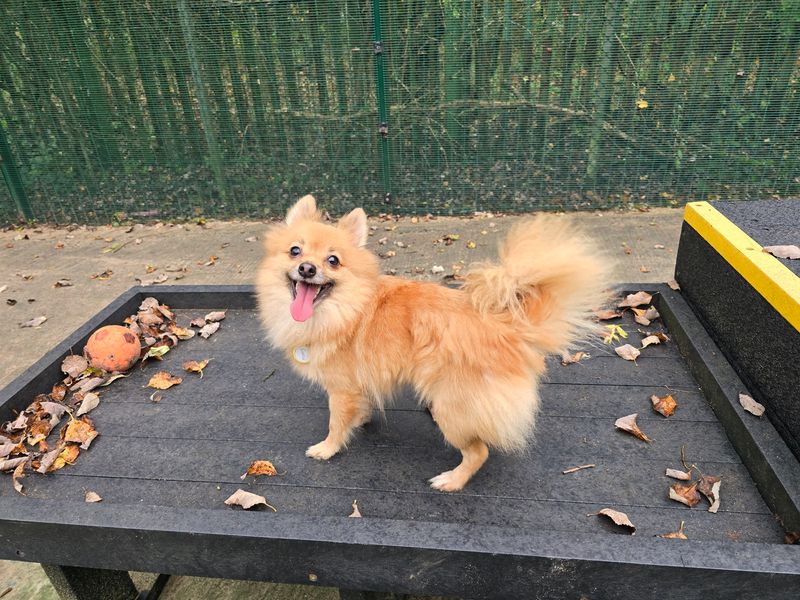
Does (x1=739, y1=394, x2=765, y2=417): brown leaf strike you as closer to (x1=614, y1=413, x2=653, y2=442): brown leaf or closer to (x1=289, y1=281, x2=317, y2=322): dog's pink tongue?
(x1=614, y1=413, x2=653, y2=442): brown leaf

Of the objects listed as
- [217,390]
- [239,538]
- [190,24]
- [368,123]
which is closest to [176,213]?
[190,24]

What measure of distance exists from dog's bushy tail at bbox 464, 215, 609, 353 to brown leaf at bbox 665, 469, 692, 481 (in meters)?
0.73

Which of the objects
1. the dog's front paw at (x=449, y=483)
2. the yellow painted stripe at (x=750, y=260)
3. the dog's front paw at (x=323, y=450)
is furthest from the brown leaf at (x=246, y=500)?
the yellow painted stripe at (x=750, y=260)

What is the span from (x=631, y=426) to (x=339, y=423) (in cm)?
143

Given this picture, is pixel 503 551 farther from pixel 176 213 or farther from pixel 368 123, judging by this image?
pixel 176 213

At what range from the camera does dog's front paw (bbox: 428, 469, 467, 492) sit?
7.36ft

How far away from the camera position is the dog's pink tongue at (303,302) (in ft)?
7.35

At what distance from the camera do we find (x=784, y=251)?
8.38 ft

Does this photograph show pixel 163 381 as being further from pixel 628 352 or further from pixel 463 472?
pixel 628 352

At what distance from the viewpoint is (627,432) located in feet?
8.21

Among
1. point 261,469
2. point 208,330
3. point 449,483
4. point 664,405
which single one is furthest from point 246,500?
point 664,405

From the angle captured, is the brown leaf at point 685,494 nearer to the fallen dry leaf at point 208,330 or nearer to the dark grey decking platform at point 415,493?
the dark grey decking platform at point 415,493

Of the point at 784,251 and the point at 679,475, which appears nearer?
the point at 679,475

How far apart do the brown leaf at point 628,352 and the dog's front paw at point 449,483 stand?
140 centimetres
